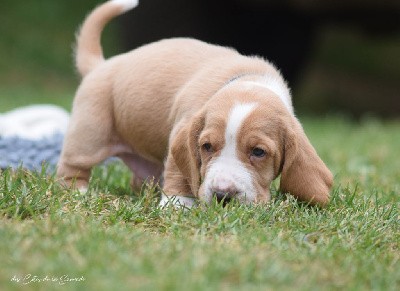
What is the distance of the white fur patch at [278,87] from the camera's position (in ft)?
16.1

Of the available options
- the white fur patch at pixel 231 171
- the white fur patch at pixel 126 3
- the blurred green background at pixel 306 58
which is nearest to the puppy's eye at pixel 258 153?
the white fur patch at pixel 231 171

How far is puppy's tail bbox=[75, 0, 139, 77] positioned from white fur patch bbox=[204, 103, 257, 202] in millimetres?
2103

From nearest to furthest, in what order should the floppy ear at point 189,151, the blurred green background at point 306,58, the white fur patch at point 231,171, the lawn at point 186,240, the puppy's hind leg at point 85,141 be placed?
the lawn at point 186,240
the white fur patch at point 231,171
the floppy ear at point 189,151
the puppy's hind leg at point 85,141
the blurred green background at point 306,58

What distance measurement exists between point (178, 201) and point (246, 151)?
19.5 inches

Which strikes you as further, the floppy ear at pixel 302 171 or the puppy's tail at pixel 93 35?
the puppy's tail at pixel 93 35

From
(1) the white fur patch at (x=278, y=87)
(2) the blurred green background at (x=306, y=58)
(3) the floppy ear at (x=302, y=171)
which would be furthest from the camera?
(2) the blurred green background at (x=306, y=58)

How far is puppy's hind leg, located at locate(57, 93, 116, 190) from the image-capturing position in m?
5.62

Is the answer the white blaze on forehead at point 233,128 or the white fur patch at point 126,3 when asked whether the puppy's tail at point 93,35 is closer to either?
the white fur patch at point 126,3

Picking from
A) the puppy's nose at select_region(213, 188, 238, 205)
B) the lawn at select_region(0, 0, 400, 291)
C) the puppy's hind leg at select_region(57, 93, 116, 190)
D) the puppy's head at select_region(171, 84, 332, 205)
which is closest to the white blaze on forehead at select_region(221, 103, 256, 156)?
the puppy's head at select_region(171, 84, 332, 205)

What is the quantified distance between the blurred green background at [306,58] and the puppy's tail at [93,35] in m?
8.50

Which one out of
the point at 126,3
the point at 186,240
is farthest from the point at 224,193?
the point at 126,3

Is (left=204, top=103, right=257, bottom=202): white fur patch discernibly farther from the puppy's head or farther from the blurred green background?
the blurred green background

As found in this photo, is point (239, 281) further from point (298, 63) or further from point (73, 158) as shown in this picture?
point (298, 63)

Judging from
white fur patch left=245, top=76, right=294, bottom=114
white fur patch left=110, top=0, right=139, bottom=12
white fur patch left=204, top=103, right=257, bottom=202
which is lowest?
white fur patch left=204, top=103, right=257, bottom=202
